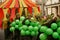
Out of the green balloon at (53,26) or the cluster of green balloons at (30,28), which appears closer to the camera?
the green balloon at (53,26)

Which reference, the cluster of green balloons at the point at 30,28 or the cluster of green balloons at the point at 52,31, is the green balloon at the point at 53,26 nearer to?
the cluster of green balloons at the point at 52,31

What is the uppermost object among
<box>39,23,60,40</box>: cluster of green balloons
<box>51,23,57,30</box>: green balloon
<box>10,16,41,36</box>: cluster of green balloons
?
<box>51,23,57,30</box>: green balloon

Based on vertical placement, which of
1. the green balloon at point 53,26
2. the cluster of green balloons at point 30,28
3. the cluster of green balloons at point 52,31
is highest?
the green balloon at point 53,26

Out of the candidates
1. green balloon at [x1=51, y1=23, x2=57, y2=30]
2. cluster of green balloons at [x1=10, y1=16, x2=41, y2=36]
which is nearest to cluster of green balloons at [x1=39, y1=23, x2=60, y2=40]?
green balloon at [x1=51, y1=23, x2=57, y2=30]

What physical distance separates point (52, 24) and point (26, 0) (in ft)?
14.9

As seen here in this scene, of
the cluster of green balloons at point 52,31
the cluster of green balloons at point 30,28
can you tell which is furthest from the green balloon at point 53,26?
the cluster of green balloons at point 30,28

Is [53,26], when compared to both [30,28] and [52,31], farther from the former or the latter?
[30,28]

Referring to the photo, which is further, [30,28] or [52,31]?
[30,28]

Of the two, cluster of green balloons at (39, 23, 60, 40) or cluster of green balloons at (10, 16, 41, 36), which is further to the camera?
cluster of green balloons at (10, 16, 41, 36)

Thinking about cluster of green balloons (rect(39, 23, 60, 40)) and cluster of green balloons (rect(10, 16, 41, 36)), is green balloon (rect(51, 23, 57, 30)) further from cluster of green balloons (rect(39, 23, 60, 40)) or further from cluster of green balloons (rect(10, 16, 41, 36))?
cluster of green balloons (rect(10, 16, 41, 36))

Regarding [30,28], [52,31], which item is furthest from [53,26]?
[30,28]

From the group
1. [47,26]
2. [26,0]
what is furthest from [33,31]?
[26,0]

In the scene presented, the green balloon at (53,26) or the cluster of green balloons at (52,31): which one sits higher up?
the green balloon at (53,26)

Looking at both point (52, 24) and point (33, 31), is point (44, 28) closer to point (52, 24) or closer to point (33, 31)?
point (52, 24)
